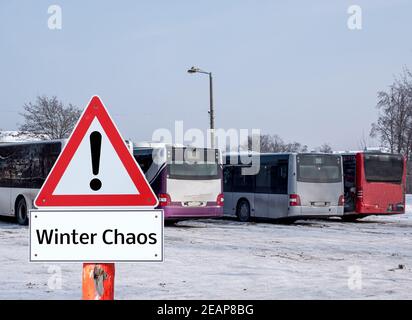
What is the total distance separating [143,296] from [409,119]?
6014 cm

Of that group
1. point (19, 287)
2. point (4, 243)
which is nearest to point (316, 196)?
point (4, 243)

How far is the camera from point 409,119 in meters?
66.4

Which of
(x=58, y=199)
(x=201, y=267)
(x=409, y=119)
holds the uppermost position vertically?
(x=409, y=119)

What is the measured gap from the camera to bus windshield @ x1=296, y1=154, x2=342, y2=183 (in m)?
26.0

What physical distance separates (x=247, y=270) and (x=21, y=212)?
13.4m

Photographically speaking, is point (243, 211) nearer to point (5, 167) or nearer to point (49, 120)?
point (5, 167)

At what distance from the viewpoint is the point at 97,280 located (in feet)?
15.0

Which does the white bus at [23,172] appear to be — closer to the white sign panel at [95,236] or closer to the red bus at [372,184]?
the red bus at [372,184]

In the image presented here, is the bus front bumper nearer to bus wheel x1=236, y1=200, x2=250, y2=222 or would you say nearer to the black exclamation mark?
bus wheel x1=236, y1=200, x2=250, y2=222

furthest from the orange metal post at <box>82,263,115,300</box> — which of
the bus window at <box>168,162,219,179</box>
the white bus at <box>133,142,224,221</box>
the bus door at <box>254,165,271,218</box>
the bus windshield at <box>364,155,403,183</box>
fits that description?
the bus windshield at <box>364,155,403,183</box>

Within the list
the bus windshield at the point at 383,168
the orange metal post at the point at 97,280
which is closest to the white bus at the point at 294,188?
the bus windshield at the point at 383,168

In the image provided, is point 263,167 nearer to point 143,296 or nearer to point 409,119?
point 143,296

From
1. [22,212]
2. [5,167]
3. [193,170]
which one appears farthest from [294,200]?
[5,167]

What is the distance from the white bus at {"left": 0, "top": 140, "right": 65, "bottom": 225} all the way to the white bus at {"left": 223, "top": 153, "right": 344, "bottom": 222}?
7778 millimetres
